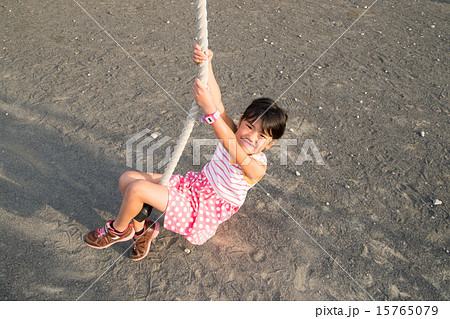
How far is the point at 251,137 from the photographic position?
1.85 m

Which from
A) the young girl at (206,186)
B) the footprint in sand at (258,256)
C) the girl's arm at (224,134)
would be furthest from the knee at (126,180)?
the footprint in sand at (258,256)

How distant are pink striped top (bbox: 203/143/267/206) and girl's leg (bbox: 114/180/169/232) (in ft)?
0.93

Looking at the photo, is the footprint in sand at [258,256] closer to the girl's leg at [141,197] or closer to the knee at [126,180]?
the girl's leg at [141,197]

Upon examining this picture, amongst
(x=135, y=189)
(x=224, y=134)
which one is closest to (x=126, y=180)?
(x=135, y=189)

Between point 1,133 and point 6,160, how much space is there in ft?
1.20

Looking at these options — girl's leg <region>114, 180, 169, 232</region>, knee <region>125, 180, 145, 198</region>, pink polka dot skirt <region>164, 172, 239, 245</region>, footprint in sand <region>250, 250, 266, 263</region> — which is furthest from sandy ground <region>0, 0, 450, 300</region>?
knee <region>125, 180, 145, 198</region>

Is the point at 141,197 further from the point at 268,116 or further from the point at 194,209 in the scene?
the point at 268,116

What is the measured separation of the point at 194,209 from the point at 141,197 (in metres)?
0.31

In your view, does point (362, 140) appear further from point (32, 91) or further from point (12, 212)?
point (32, 91)

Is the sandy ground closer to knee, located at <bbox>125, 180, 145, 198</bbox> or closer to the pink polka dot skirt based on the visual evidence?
the pink polka dot skirt

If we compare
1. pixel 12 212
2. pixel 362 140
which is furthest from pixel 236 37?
pixel 12 212

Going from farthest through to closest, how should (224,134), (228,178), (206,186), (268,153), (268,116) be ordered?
1. (268,153)
2. (206,186)
3. (228,178)
4. (268,116)
5. (224,134)

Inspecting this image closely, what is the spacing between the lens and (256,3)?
536cm

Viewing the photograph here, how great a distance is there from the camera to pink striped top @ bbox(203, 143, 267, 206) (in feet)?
6.48
